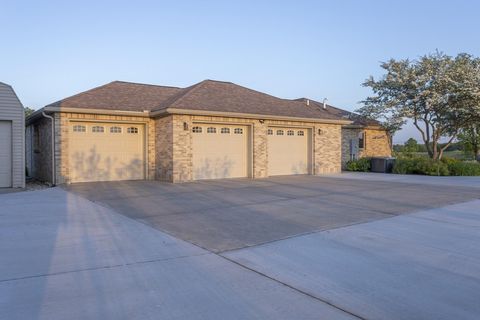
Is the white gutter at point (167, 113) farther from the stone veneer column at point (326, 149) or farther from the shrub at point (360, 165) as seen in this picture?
the shrub at point (360, 165)

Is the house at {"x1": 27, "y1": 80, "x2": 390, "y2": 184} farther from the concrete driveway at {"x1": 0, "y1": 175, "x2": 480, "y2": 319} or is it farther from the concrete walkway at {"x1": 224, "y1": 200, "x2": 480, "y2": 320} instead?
the concrete walkway at {"x1": 224, "y1": 200, "x2": 480, "y2": 320}

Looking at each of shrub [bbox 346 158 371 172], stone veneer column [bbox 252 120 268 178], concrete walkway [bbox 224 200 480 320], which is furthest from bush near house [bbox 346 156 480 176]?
concrete walkway [bbox 224 200 480 320]

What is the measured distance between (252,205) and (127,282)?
5799mm

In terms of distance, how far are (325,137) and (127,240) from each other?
16.3m

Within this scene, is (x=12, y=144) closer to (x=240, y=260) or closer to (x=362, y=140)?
(x=240, y=260)

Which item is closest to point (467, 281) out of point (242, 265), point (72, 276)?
point (242, 265)

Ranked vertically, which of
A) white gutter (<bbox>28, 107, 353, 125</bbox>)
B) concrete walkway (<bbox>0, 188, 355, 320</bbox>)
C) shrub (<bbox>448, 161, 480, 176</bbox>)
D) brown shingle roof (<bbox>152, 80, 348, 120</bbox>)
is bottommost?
concrete walkway (<bbox>0, 188, 355, 320</bbox>)

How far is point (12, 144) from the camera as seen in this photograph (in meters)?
14.6

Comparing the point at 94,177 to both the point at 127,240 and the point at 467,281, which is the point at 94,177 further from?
the point at 467,281

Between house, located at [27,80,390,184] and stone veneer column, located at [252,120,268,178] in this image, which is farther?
stone veneer column, located at [252,120,268,178]

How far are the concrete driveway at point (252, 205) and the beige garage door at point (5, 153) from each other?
90.7 inches

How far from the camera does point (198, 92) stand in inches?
731

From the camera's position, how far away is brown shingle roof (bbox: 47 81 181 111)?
16.0 metres

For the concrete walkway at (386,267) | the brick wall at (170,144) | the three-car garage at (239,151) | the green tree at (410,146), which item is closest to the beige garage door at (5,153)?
the brick wall at (170,144)
